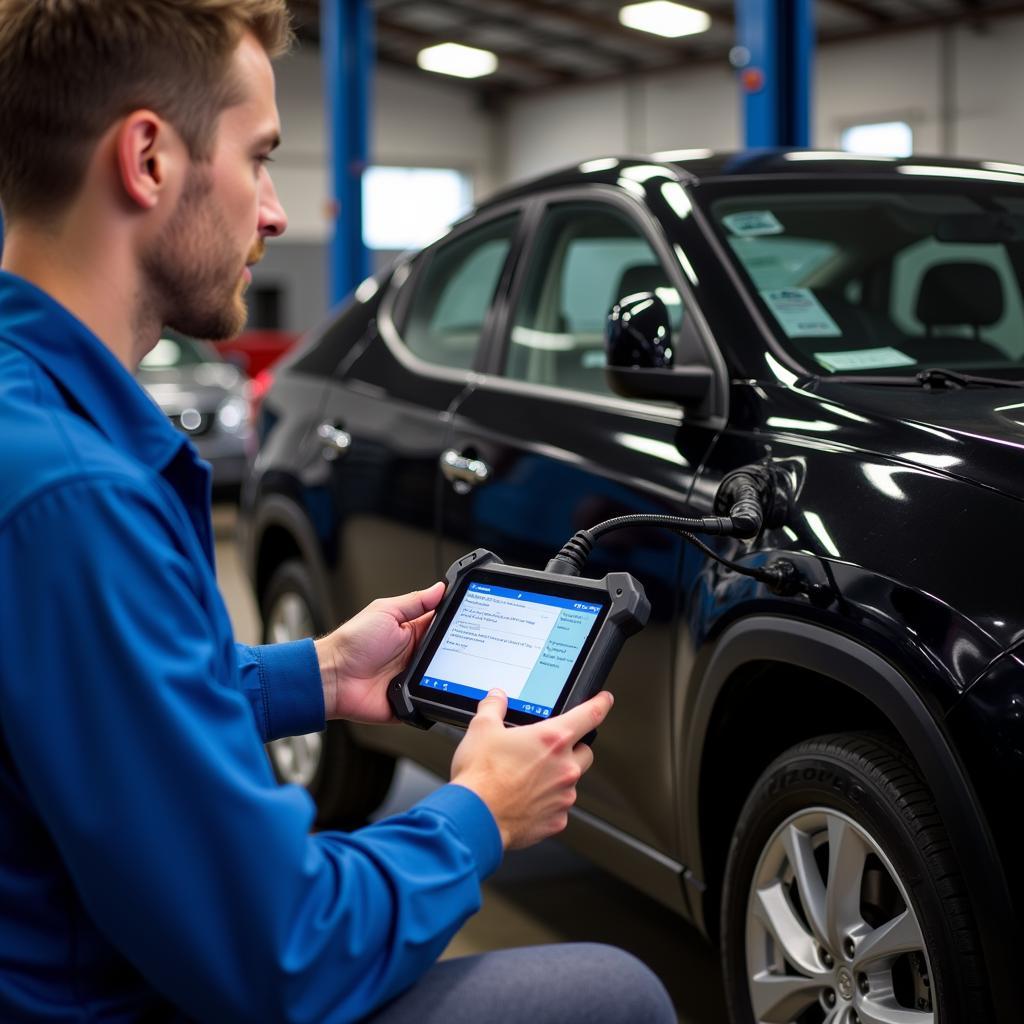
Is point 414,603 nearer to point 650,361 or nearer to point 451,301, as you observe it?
point 650,361

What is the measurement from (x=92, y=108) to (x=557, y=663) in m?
0.64

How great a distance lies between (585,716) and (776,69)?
5.04m

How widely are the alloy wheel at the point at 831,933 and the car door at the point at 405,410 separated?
1.06m

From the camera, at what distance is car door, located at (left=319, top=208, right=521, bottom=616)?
9.66 ft

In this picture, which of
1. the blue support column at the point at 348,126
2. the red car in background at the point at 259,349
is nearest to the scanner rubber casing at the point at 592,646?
the blue support column at the point at 348,126

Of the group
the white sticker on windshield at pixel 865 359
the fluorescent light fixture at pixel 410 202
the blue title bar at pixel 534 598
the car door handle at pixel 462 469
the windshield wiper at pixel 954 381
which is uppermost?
the fluorescent light fixture at pixel 410 202

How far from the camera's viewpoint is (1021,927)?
161 centimetres

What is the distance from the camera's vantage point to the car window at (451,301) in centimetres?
320

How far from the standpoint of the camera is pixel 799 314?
7.79 ft

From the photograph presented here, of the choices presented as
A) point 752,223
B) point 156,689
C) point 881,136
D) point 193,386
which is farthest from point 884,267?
point 881,136

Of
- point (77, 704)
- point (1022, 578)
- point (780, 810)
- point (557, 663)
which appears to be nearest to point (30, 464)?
point (77, 704)

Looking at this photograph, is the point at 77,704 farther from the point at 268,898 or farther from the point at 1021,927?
the point at 1021,927

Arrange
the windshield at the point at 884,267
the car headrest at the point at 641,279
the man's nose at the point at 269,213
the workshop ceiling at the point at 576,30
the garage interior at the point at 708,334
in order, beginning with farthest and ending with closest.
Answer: the workshop ceiling at the point at 576,30 < the car headrest at the point at 641,279 < the windshield at the point at 884,267 < the garage interior at the point at 708,334 < the man's nose at the point at 269,213

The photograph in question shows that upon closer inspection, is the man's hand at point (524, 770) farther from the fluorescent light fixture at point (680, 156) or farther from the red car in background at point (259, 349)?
the red car in background at point (259, 349)
